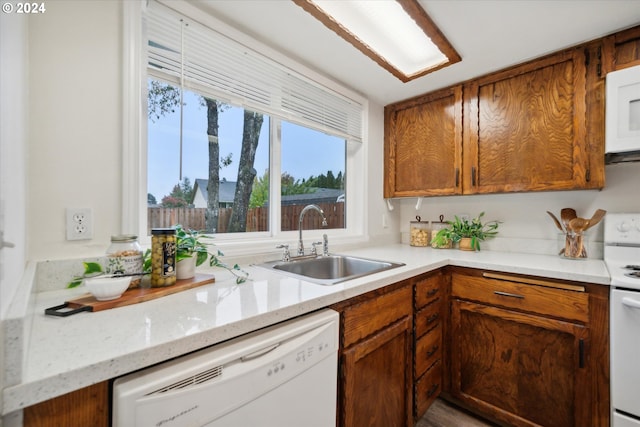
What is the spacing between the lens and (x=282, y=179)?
1.84 m

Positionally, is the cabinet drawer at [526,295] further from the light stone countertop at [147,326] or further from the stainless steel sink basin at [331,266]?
the stainless steel sink basin at [331,266]

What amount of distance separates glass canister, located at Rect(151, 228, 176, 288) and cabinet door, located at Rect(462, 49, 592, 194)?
1909 mm

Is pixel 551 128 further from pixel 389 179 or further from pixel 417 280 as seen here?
pixel 417 280

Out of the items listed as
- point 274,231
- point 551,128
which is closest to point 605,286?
point 551,128

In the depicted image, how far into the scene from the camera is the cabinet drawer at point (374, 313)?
1.08 metres

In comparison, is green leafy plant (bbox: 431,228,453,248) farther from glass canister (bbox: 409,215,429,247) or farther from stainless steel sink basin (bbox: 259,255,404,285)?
Result: stainless steel sink basin (bbox: 259,255,404,285)

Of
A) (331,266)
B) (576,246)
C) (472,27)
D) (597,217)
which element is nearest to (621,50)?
(472,27)

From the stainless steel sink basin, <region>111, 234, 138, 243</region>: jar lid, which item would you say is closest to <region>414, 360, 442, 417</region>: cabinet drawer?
the stainless steel sink basin

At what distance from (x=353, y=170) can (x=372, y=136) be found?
0.35 meters

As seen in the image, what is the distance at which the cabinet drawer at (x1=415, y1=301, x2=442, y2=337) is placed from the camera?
1501mm

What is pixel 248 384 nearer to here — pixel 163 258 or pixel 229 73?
pixel 163 258

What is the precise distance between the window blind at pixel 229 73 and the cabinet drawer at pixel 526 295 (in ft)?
4.46

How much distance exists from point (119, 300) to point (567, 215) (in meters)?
2.43

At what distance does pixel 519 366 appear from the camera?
1.47 meters
